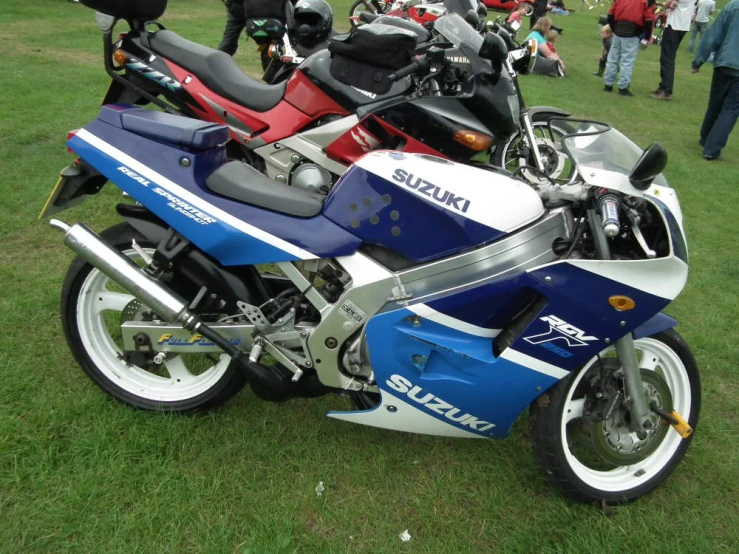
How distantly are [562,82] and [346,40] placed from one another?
8985 mm

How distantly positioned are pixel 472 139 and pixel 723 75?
555cm

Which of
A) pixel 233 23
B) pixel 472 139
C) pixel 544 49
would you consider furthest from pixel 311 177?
pixel 544 49

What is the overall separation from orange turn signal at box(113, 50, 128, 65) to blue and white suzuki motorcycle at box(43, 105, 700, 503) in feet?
5.78

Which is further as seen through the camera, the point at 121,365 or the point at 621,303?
the point at 121,365

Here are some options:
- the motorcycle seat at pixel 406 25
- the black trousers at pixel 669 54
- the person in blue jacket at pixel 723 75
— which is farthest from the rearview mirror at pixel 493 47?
the black trousers at pixel 669 54

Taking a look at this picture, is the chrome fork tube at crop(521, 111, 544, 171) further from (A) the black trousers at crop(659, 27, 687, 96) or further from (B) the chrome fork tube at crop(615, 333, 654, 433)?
(A) the black trousers at crop(659, 27, 687, 96)

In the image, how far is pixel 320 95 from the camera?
3.85 m

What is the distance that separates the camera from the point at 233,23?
6.89 m

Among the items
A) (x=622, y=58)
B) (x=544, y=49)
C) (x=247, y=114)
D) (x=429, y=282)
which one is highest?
(x=429, y=282)

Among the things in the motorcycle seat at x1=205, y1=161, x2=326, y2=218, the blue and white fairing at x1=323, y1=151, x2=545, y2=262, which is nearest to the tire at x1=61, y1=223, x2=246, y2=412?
the motorcycle seat at x1=205, y1=161, x2=326, y2=218

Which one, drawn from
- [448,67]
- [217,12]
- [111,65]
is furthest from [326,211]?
[217,12]

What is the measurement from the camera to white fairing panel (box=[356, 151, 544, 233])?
79.1 inches

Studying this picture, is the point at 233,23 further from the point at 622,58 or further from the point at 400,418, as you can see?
the point at 622,58

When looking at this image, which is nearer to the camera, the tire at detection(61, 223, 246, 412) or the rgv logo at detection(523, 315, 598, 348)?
the rgv logo at detection(523, 315, 598, 348)
